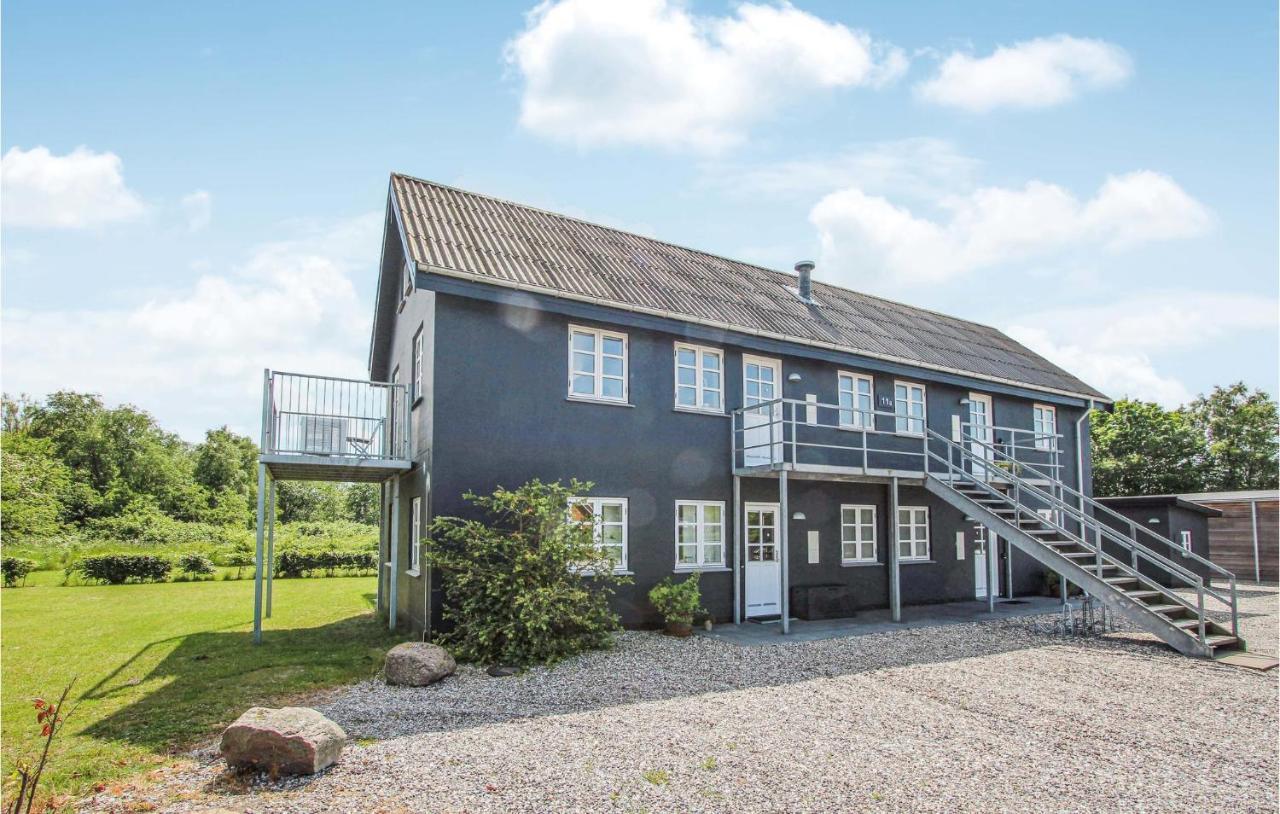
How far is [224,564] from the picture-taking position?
89.7 ft

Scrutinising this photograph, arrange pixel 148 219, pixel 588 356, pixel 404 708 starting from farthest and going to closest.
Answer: pixel 588 356, pixel 148 219, pixel 404 708

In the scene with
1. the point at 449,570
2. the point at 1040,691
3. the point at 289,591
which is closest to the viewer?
the point at 1040,691

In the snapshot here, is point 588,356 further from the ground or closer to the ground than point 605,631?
further from the ground

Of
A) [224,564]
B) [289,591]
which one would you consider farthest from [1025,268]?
[224,564]

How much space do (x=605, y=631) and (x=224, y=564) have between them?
23.2 m

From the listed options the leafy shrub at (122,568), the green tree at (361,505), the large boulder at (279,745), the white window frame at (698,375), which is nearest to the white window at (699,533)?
the white window frame at (698,375)

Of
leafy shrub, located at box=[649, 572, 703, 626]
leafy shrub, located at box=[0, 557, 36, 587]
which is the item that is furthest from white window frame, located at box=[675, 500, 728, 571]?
leafy shrub, located at box=[0, 557, 36, 587]

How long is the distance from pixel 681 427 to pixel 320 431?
591cm

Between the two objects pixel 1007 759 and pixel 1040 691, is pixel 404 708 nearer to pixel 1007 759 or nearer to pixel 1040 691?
pixel 1007 759

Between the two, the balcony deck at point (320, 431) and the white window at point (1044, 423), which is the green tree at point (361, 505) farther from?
the white window at point (1044, 423)

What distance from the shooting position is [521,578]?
956 centimetres

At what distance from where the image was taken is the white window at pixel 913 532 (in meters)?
15.6

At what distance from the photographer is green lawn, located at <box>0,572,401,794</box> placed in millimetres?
6582

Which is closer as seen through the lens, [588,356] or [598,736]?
[598,736]
